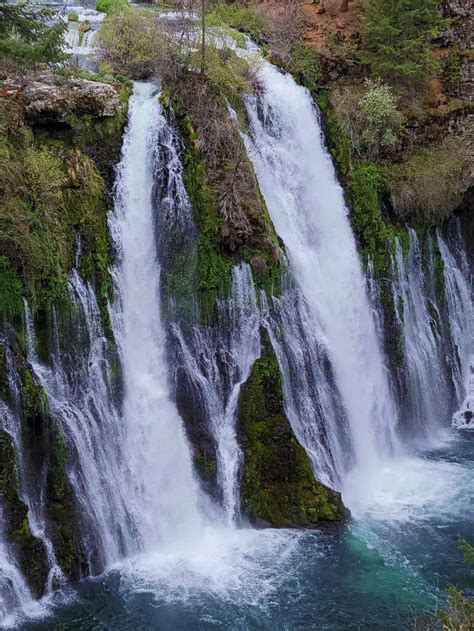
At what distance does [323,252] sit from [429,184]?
187 inches

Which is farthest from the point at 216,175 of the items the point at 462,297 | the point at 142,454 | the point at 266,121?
the point at 462,297

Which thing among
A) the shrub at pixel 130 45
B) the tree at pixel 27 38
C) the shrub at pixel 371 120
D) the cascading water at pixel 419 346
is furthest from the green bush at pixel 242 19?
the tree at pixel 27 38

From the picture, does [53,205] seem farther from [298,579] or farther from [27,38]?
[298,579]

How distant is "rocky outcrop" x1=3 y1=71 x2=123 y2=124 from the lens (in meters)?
15.1

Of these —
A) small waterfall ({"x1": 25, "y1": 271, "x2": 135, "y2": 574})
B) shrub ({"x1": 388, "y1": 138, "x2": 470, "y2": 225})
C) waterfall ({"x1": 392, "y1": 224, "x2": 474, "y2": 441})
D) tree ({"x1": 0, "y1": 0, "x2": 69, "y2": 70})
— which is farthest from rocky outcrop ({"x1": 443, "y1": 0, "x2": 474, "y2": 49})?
small waterfall ({"x1": 25, "y1": 271, "x2": 135, "y2": 574})

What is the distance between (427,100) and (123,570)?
18502 millimetres

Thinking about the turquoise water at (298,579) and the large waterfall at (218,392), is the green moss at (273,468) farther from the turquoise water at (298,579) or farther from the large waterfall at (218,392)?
the turquoise water at (298,579)

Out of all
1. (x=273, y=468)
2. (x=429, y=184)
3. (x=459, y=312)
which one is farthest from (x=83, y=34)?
(x=273, y=468)

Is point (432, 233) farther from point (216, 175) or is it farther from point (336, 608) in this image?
point (336, 608)

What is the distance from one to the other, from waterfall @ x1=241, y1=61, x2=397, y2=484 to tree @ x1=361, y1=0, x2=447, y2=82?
427 cm

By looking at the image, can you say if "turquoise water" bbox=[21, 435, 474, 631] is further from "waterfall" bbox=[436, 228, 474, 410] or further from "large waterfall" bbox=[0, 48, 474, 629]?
"waterfall" bbox=[436, 228, 474, 410]

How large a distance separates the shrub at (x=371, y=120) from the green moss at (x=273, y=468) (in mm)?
9282

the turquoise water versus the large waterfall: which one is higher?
the large waterfall

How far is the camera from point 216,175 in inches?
622
